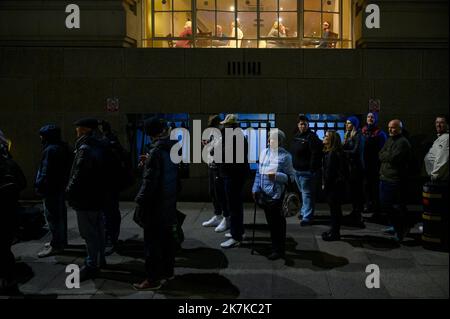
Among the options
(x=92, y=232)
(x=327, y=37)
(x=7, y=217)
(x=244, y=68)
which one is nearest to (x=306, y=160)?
(x=244, y=68)

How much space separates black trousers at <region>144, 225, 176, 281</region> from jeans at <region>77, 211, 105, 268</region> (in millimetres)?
765

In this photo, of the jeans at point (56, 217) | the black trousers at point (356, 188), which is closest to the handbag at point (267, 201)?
the black trousers at point (356, 188)

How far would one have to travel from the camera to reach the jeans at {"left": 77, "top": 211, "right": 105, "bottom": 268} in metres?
6.40

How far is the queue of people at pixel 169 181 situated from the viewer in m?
6.09

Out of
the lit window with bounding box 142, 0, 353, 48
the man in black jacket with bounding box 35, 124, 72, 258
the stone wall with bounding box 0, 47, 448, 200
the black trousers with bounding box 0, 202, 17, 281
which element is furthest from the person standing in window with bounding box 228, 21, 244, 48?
the black trousers with bounding box 0, 202, 17, 281

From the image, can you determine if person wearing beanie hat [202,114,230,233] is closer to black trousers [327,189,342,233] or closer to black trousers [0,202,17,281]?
black trousers [327,189,342,233]

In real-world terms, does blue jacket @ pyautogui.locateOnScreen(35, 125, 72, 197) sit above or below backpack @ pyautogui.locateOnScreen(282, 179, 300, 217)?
above

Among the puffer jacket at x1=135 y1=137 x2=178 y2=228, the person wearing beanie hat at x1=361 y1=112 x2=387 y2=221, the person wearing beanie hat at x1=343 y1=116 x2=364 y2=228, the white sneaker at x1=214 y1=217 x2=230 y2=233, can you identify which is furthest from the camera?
the person wearing beanie hat at x1=361 y1=112 x2=387 y2=221

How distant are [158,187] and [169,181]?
16 cm

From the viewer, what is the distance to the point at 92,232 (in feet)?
21.1

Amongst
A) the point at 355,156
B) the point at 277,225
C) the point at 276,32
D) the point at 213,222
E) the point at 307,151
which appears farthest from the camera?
the point at 276,32

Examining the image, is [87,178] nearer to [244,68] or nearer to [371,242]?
[371,242]

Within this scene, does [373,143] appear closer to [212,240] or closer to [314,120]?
[314,120]

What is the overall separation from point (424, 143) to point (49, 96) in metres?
8.16
